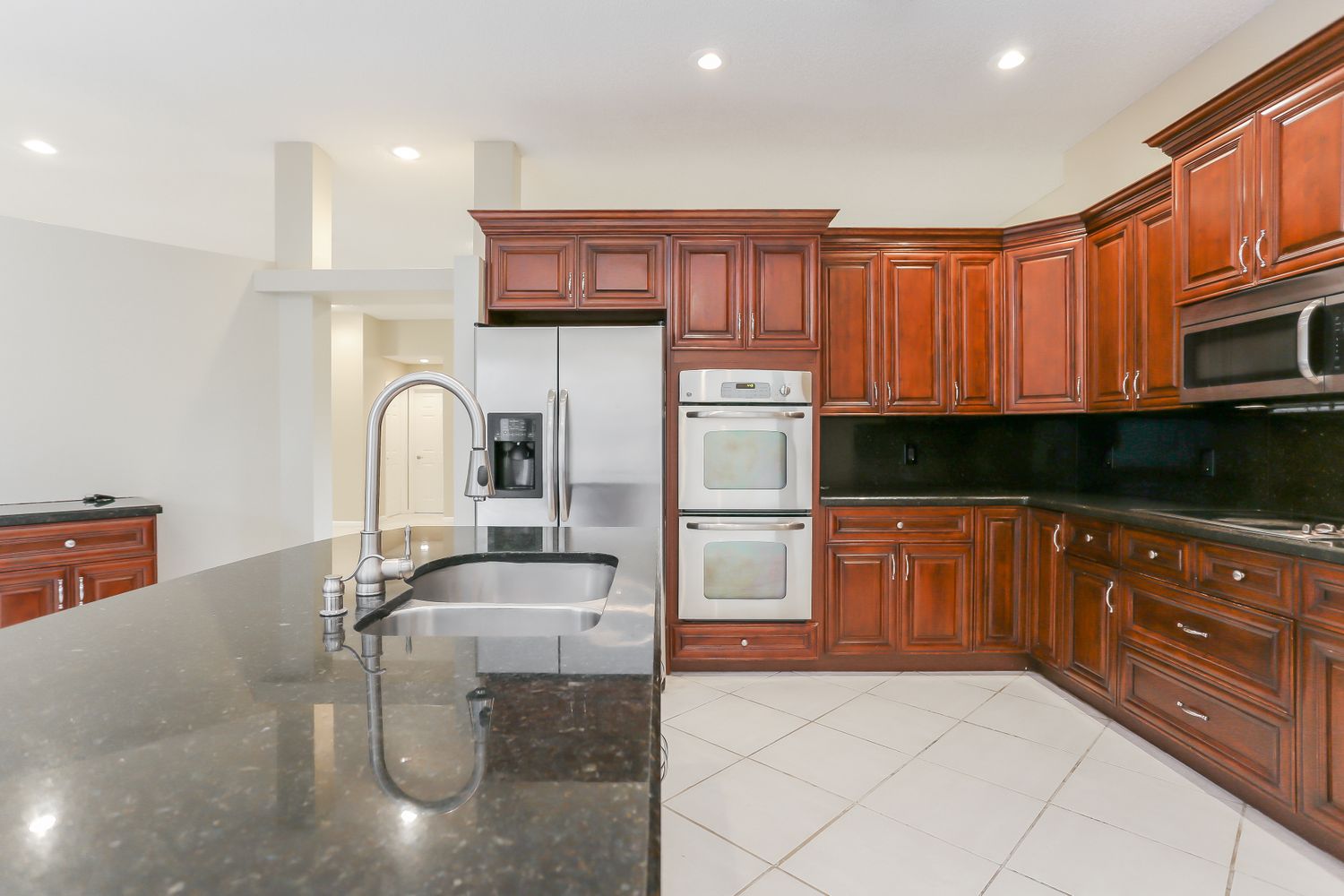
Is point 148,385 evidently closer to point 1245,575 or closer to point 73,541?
point 73,541

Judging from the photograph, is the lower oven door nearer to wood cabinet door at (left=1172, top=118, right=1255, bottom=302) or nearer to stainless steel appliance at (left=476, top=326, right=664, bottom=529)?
stainless steel appliance at (left=476, top=326, right=664, bottom=529)

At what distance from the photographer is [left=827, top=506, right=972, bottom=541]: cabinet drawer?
3.19 m

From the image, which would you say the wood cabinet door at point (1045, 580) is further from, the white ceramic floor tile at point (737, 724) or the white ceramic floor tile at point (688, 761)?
the white ceramic floor tile at point (688, 761)

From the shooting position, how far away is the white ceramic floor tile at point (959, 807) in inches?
73.1

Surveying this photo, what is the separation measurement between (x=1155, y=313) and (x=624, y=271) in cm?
245

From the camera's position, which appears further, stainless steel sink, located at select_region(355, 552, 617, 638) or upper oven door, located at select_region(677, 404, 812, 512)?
upper oven door, located at select_region(677, 404, 812, 512)

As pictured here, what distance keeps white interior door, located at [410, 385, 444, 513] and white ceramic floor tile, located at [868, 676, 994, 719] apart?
7265 millimetres

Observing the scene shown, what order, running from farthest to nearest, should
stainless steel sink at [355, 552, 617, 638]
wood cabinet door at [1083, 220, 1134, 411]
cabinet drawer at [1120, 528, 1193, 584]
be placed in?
wood cabinet door at [1083, 220, 1134, 411] → cabinet drawer at [1120, 528, 1193, 584] → stainless steel sink at [355, 552, 617, 638]

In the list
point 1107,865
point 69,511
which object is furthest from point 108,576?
point 1107,865

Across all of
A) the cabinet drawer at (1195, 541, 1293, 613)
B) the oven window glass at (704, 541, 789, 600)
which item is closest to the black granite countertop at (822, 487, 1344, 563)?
the cabinet drawer at (1195, 541, 1293, 613)

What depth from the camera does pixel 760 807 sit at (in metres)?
2.01

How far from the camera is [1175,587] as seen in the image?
90.0 inches

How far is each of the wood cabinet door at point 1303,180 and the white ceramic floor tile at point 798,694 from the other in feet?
7.48

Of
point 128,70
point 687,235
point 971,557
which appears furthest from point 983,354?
point 128,70
